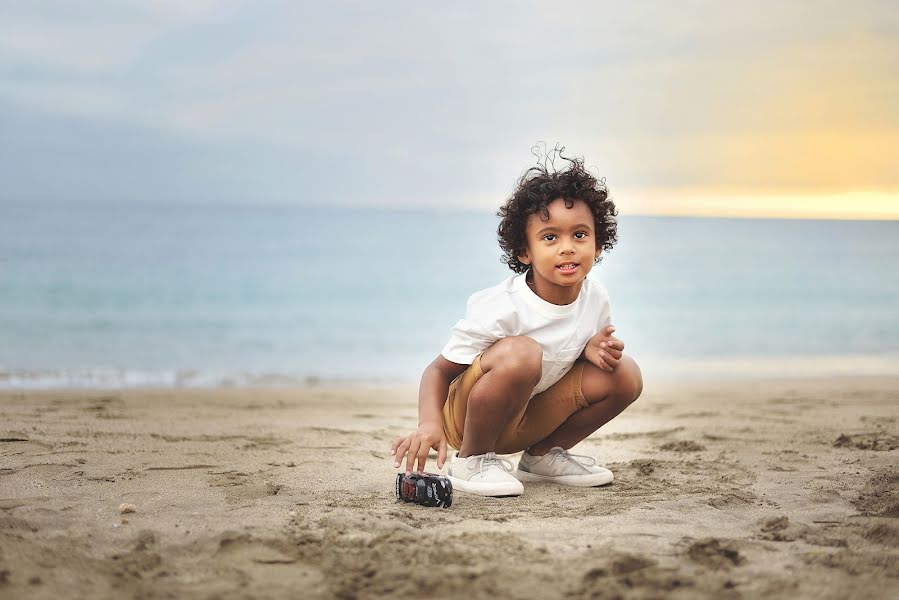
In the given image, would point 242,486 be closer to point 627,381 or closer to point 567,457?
point 567,457

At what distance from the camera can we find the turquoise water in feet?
29.7

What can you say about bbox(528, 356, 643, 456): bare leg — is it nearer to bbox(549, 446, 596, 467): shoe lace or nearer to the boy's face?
bbox(549, 446, 596, 467): shoe lace

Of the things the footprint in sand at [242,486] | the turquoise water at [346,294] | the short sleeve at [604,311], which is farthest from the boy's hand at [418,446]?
the turquoise water at [346,294]

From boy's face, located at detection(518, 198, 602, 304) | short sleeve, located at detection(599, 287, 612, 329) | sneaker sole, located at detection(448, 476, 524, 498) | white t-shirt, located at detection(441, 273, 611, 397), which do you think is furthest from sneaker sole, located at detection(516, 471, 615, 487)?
boy's face, located at detection(518, 198, 602, 304)

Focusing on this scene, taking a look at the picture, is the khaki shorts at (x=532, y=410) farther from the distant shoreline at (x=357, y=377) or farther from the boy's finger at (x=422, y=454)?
the distant shoreline at (x=357, y=377)

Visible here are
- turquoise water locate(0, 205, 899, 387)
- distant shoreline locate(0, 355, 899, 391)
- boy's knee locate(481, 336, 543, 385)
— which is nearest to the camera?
boy's knee locate(481, 336, 543, 385)

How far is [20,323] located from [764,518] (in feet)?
34.7

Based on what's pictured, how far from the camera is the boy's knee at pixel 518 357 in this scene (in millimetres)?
2918

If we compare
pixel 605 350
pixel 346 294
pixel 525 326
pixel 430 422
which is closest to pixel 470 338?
pixel 525 326

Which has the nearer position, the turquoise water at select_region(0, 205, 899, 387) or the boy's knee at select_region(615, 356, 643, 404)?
the boy's knee at select_region(615, 356, 643, 404)

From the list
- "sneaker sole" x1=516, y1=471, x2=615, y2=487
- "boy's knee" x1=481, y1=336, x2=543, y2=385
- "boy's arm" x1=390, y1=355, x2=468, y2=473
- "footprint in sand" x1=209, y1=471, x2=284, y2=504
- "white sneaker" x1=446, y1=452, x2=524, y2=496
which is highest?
"boy's knee" x1=481, y1=336, x2=543, y2=385

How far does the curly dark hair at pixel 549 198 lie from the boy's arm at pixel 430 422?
51 cm

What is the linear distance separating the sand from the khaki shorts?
193 mm

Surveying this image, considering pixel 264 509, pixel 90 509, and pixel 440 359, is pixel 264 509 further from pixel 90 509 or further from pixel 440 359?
pixel 440 359
